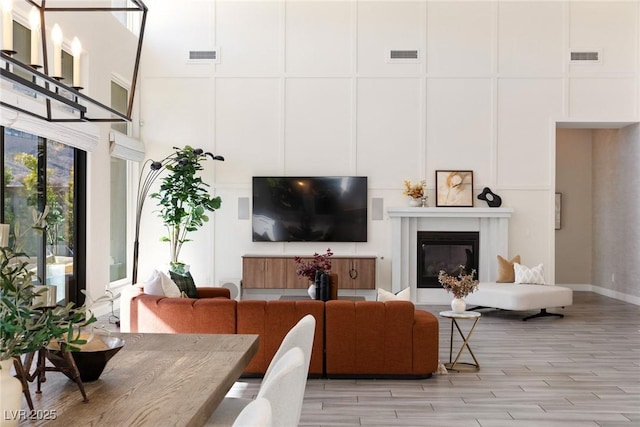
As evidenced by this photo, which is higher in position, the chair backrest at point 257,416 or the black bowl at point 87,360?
the chair backrest at point 257,416

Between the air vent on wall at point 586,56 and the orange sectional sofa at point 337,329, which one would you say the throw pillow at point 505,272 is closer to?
the air vent on wall at point 586,56

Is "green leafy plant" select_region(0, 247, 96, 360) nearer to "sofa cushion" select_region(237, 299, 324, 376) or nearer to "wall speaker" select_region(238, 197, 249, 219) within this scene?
"sofa cushion" select_region(237, 299, 324, 376)

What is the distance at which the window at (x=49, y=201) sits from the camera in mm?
6262

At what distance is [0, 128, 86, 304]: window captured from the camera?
20.5 feet

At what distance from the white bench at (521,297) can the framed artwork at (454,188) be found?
1.60m

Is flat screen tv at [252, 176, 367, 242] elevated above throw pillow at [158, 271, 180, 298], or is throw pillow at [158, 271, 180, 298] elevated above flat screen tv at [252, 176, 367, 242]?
flat screen tv at [252, 176, 367, 242]

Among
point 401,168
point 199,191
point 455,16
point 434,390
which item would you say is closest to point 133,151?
point 199,191

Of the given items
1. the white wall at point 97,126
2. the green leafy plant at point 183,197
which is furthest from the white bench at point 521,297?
the white wall at point 97,126

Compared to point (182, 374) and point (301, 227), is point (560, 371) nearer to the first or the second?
point (182, 374)

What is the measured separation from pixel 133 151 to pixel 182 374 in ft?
25.9

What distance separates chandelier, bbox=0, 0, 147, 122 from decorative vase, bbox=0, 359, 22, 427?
0.87m

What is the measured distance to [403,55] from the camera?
10.1 meters

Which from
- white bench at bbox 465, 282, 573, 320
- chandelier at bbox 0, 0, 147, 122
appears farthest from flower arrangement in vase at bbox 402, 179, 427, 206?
chandelier at bbox 0, 0, 147, 122

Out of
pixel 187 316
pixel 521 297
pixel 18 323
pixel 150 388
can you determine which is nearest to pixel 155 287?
pixel 187 316
